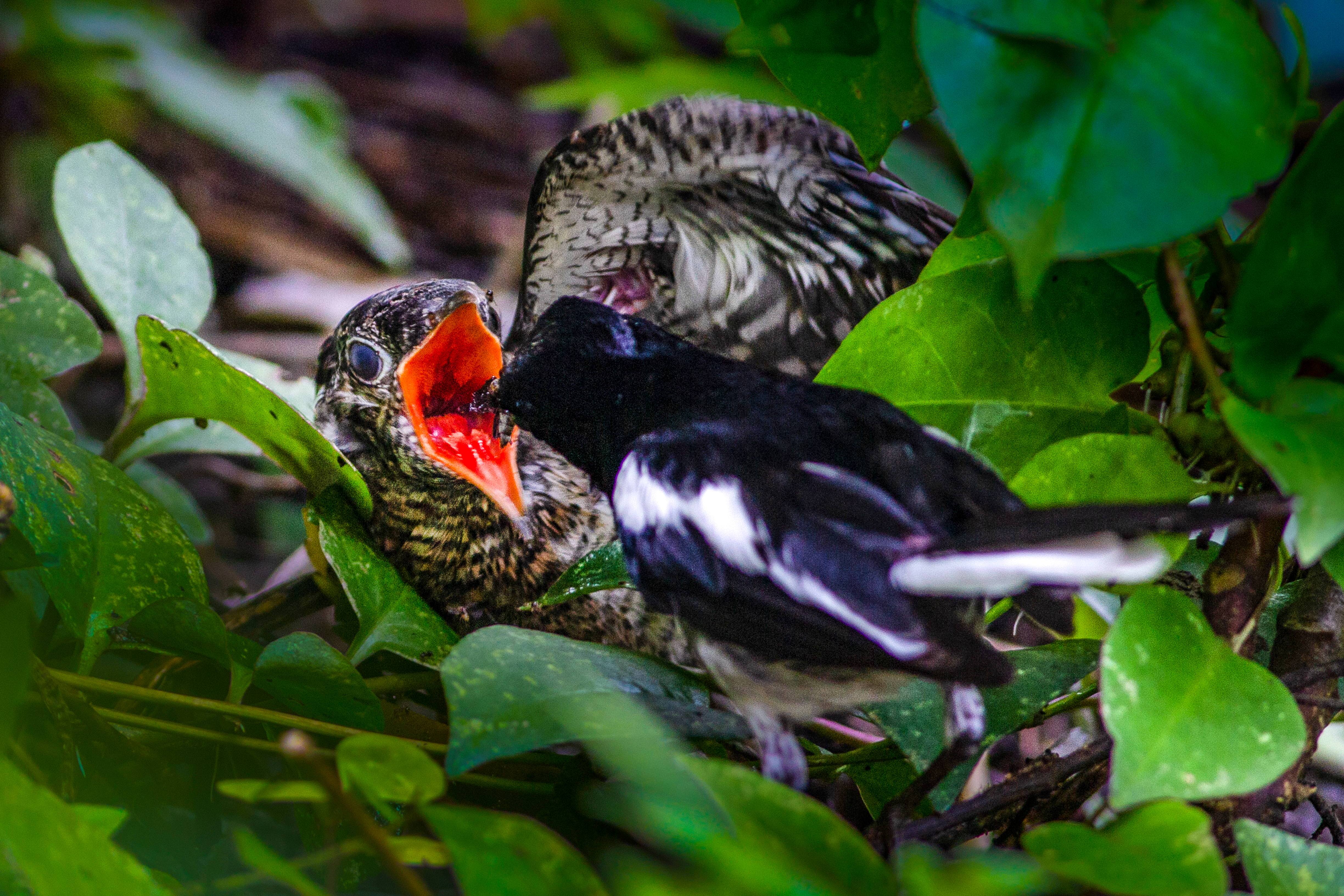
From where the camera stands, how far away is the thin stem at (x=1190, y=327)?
0.66 m

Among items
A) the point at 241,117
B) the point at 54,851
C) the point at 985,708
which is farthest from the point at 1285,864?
the point at 241,117

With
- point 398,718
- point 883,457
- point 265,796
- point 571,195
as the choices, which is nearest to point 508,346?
point 571,195

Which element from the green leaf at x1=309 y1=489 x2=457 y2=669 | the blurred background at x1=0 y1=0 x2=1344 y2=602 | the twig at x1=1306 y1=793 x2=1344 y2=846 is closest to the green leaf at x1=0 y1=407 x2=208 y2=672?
the green leaf at x1=309 y1=489 x2=457 y2=669

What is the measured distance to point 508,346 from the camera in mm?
1343

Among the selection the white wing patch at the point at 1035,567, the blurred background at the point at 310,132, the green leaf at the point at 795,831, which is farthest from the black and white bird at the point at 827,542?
the blurred background at the point at 310,132

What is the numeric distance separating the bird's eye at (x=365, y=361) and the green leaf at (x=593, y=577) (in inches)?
18.0

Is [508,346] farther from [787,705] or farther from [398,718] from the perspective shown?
[787,705]

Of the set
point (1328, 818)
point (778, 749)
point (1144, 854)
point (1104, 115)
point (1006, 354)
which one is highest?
point (1104, 115)

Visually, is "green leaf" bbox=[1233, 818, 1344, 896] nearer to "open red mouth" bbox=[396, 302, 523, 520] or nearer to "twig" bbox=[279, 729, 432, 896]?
"twig" bbox=[279, 729, 432, 896]

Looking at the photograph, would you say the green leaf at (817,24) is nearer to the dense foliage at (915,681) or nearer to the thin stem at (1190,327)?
the dense foliage at (915,681)

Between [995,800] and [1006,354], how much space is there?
31cm

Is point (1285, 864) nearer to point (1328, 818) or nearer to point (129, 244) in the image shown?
point (1328, 818)

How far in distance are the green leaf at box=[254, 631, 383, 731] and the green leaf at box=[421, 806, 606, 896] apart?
23 cm

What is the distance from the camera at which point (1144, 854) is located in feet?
1.67
